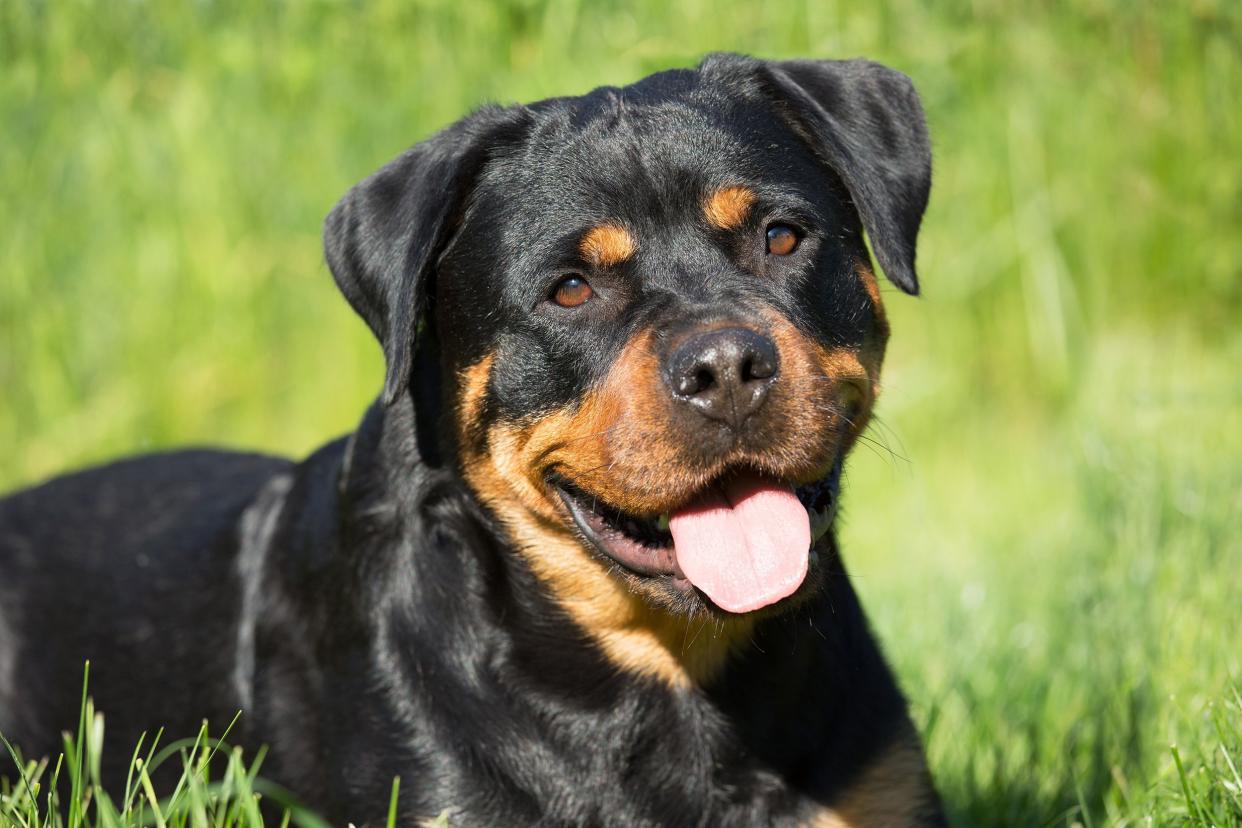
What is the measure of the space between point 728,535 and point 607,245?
2.25ft

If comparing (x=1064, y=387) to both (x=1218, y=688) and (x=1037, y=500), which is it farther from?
(x=1218, y=688)

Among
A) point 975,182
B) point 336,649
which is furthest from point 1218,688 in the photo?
point 975,182

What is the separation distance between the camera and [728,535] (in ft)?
10.1

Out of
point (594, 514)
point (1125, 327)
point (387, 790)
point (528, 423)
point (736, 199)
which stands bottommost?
point (1125, 327)

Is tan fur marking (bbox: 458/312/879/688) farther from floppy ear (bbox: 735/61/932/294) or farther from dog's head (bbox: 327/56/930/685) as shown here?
floppy ear (bbox: 735/61/932/294)

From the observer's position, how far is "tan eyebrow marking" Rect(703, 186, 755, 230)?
3250 millimetres

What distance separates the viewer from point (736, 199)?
10.7 feet

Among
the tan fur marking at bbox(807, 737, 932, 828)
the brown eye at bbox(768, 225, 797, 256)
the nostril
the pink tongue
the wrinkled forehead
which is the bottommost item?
the tan fur marking at bbox(807, 737, 932, 828)

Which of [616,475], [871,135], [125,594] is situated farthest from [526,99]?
[616,475]

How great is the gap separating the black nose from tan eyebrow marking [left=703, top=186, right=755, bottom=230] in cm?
43

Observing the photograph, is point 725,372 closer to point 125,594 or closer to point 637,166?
point 637,166

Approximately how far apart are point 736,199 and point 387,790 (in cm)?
151

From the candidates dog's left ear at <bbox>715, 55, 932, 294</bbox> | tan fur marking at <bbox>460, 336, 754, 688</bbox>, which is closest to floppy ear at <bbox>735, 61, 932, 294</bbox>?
dog's left ear at <bbox>715, 55, 932, 294</bbox>

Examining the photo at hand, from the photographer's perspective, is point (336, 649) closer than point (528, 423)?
No
